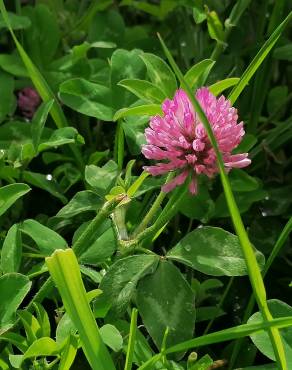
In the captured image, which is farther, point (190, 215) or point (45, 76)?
Answer: point (45, 76)

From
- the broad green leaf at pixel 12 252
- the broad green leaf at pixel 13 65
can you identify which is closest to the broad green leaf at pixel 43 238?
the broad green leaf at pixel 12 252

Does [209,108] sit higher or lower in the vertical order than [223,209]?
higher

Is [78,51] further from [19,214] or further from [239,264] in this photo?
[239,264]

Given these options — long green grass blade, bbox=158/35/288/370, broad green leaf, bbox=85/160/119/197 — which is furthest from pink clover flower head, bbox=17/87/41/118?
long green grass blade, bbox=158/35/288/370

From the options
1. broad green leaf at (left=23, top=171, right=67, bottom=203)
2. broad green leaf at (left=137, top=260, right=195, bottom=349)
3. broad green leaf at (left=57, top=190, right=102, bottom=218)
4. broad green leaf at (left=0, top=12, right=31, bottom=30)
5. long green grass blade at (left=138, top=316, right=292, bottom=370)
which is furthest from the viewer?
broad green leaf at (left=0, top=12, right=31, bottom=30)

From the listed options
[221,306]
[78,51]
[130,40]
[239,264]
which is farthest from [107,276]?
[130,40]

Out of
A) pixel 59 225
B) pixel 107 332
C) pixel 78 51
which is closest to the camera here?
pixel 107 332

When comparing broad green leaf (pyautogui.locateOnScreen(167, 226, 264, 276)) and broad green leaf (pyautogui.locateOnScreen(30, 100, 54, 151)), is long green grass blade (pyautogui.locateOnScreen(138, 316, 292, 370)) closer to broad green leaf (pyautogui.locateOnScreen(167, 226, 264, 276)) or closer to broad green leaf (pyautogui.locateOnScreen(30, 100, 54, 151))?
broad green leaf (pyautogui.locateOnScreen(167, 226, 264, 276))

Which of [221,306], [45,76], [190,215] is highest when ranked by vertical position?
[45,76]
